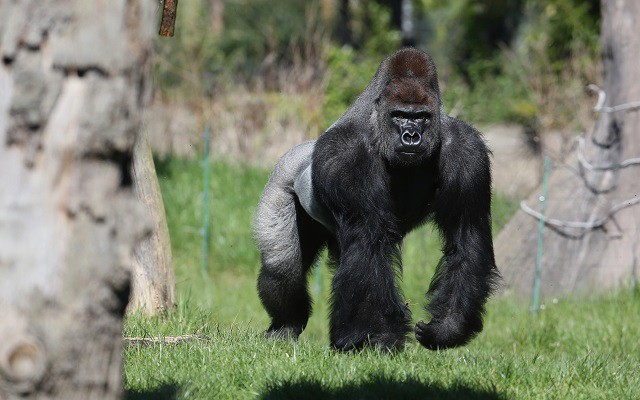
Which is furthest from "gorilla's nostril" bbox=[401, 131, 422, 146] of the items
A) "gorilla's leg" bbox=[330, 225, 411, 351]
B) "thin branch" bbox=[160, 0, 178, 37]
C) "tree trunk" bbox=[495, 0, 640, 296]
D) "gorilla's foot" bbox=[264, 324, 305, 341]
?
"tree trunk" bbox=[495, 0, 640, 296]

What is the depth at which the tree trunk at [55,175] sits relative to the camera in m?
1.95

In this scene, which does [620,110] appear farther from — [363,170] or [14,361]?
[14,361]

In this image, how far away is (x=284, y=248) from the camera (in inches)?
194

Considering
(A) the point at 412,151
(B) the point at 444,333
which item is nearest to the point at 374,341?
(B) the point at 444,333

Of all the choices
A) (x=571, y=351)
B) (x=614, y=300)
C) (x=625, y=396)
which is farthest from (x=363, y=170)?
(x=614, y=300)

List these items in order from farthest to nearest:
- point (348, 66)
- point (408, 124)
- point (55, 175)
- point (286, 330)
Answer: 1. point (348, 66)
2. point (286, 330)
3. point (408, 124)
4. point (55, 175)

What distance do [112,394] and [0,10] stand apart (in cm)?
93

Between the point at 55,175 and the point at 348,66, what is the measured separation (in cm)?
919

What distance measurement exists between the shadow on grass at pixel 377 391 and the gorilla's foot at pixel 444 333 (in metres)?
1.05

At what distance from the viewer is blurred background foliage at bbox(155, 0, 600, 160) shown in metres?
10.4

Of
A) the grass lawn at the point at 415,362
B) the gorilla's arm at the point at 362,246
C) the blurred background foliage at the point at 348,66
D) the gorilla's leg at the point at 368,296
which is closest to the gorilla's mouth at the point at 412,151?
the gorilla's arm at the point at 362,246

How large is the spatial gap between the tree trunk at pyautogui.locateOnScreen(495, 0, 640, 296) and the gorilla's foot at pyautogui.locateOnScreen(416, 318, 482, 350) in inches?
99.4

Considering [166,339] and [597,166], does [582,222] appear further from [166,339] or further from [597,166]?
Result: [166,339]

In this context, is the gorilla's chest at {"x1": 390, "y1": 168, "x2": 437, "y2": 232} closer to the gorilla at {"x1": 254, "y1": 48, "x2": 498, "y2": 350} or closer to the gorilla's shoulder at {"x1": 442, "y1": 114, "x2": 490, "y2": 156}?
the gorilla at {"x1": 254, "y1": 48, "x2": 498, "y2": 350}
